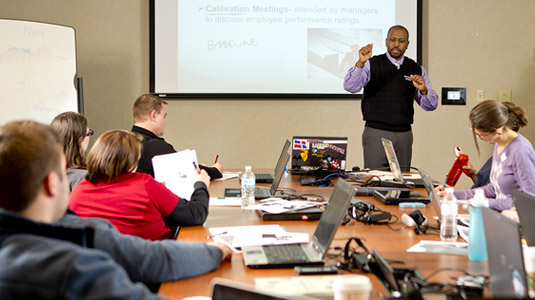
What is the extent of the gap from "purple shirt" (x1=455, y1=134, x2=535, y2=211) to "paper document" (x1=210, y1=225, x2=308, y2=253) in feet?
3.91

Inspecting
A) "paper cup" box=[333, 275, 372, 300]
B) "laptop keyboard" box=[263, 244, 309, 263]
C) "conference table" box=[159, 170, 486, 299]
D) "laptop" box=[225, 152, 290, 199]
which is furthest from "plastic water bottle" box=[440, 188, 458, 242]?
"laptop" box=[225, 152, 290, 199]

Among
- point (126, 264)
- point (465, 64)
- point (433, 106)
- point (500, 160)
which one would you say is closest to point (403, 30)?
point (433, 106)

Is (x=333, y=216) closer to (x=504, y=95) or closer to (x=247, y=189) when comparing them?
(x=247, y=189)

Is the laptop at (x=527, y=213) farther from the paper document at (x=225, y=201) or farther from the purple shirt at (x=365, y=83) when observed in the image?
the purple shirt at (x=365, y=83)

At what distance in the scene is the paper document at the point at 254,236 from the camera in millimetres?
1945

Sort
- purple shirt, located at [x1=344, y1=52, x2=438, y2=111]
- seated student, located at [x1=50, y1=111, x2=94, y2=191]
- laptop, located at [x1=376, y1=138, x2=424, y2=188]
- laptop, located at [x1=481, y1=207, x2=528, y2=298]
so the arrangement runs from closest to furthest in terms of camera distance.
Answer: laptop, located at [x1=481, y1=207, x2=528, y2=298] < seated student, located at [x1=50, y1=111, x2=94, y2=191] < laptop, located at [x1=376, y1=138, x2=424, y2=188] < purple shirt, located at [x1=344, y1=52, x2=438, y2=111]

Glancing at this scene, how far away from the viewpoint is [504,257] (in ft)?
4.12

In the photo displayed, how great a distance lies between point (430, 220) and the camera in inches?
92.6

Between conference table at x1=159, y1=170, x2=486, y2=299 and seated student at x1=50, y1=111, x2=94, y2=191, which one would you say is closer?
conference table at x1=159, y1=170, x2=486, y2=299

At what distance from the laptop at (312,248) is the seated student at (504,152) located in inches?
47.2

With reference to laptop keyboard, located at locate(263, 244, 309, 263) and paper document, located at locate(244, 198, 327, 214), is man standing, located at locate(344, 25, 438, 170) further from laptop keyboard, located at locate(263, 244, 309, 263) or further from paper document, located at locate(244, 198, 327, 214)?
laptop keyboard, located at locate(263, 244, 309, 263)

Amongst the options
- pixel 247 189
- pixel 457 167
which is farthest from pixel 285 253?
pixel 457 167

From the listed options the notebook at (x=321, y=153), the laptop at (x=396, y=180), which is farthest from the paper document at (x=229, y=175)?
the laptop at (x=396, y=180)

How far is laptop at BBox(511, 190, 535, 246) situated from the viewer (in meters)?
1.99
